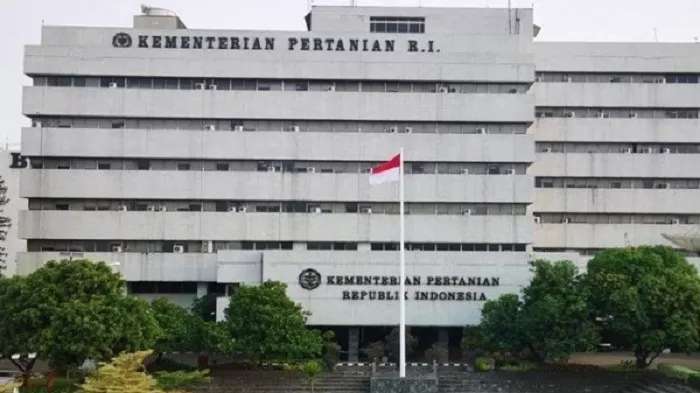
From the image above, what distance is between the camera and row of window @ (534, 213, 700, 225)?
2336 inches

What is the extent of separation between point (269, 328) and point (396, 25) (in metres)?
23.4

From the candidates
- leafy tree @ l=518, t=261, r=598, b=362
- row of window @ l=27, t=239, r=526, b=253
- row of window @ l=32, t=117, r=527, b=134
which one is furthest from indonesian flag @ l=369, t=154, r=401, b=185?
row of window @ l=32, t=117, r=527, b=134

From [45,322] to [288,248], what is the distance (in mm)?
18465

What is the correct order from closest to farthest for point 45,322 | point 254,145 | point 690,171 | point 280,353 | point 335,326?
point 45,322
point 280,353
point 335,326
point 254,145
point 690,171

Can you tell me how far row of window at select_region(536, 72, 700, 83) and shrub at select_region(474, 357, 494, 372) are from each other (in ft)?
73.5

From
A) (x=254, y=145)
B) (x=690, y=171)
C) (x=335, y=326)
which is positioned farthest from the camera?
(x=690, y=171)

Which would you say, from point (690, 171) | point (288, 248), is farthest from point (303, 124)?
point (690, 171)

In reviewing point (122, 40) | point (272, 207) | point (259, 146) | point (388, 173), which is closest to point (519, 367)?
point (388, 173)

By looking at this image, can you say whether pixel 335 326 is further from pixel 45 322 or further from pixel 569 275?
pixel 45 322

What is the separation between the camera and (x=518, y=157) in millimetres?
54781

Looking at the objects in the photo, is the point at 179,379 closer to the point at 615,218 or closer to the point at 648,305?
the point at 648,305

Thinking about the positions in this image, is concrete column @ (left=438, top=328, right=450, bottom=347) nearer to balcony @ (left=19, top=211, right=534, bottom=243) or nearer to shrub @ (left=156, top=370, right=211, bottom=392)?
balcony @ (left=19, top=211, right=534, bottom=243)

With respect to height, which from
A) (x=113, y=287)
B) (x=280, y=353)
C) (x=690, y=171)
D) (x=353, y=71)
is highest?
(x=353, y=71)

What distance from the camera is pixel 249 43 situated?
183 feet
